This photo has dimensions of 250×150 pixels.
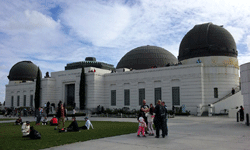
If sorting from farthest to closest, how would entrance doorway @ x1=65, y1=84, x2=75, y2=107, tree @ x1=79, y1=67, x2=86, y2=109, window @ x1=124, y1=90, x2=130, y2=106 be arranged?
entrance doorway @ x1=65, y1=84, x2=75, y2=107 → tree @ x1=79, y1=67, x2=86, y2=109 → window @ x1=124, y1=90, x2=130, y2=106

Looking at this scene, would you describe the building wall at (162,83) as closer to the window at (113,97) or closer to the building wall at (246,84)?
the window at (113,97)

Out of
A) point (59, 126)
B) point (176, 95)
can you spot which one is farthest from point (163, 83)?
point (59, 126)

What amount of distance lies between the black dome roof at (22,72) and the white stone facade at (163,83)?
17.2 m

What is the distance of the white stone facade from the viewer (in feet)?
100

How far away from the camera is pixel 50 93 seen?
43.4 meters

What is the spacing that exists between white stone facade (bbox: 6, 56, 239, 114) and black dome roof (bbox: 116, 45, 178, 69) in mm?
7436

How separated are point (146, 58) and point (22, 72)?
31978 millimetres

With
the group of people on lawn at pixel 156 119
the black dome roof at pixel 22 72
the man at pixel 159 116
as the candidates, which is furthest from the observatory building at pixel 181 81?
the man at pixel 159 116

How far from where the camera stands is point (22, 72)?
5794 centimetres

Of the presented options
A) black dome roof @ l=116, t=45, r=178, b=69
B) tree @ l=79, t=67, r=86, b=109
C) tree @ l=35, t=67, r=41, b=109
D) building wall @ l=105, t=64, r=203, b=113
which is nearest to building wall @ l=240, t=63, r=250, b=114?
building wall @ l=105, t=64, r=203, b=113

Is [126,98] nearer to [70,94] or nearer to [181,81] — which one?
[181,81]

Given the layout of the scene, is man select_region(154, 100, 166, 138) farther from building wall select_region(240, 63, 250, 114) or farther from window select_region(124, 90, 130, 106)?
window select_region(124, 90, 130, 106)

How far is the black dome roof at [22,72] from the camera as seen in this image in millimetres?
57656

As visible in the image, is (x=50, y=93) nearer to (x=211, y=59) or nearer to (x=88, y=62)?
(x=88, y=62)
